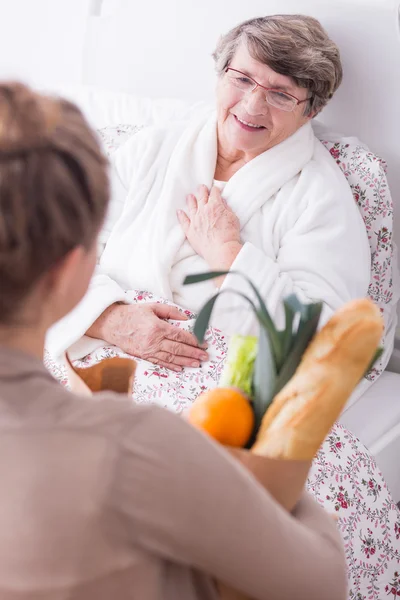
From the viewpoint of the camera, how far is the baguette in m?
0.76

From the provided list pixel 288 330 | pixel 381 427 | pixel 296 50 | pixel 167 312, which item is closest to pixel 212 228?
pixel 167 312

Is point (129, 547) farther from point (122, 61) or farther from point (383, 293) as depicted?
point (122, 61)

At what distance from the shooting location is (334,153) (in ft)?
6.09

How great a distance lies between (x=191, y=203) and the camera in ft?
5.73

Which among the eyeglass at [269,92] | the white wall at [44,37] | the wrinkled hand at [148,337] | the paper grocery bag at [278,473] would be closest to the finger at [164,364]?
the wrinkled hand at [148,337]

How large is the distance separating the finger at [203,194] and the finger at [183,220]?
51 millimetres

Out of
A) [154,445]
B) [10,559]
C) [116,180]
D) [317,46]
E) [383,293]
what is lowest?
[383,293]

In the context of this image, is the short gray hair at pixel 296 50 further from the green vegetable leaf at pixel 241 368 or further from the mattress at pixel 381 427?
the green vegetable leaf at pixel 241 368

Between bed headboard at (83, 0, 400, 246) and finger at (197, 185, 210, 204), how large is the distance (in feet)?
1.50

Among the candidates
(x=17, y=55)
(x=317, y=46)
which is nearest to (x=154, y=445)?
(x=317, y=46)

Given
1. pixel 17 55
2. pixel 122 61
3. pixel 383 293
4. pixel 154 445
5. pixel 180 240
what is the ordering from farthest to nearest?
pixel 17 55 < pixel 122 61 < pixel 383 293 < pixel 180 240 < pixel 154 445

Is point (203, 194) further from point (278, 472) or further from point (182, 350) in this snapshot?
point (278, 472)

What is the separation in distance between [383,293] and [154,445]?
137 cm

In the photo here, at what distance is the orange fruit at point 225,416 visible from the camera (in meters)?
0.78
